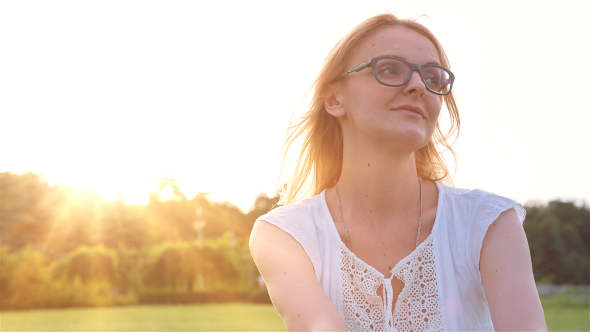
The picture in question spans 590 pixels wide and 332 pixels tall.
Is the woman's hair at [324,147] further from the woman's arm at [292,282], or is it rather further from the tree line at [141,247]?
the tree line at [141,247]

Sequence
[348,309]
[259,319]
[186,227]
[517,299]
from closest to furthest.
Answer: [517,299], [348,309], [259,319], [186,227]

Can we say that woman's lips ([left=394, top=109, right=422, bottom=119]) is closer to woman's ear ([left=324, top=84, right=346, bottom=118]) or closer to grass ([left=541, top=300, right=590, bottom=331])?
woman's ear ([left=324, top=84, right=346, bottom=118])

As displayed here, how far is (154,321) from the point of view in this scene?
1856cm

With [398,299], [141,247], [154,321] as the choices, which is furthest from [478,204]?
[141,247]

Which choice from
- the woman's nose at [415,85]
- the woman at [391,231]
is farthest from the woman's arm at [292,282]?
the woman's nose at [415,85]

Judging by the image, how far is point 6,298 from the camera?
26.3 meters

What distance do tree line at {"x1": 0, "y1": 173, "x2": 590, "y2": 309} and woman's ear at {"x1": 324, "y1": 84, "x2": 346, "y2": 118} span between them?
2601cm

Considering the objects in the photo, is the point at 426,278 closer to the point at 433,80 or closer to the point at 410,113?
the point at 410,113

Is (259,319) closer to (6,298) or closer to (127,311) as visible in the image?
(127,311)

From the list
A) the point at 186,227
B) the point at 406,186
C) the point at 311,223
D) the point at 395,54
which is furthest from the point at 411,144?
the point at 186,227

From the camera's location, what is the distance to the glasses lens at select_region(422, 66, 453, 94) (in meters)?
2.19

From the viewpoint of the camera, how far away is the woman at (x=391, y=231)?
1893 millimetres

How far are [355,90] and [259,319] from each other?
58.7 ft

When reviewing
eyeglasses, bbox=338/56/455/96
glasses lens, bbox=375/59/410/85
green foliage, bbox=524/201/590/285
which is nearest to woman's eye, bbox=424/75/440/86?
eyeglasses, bbox=338/56/455/96
